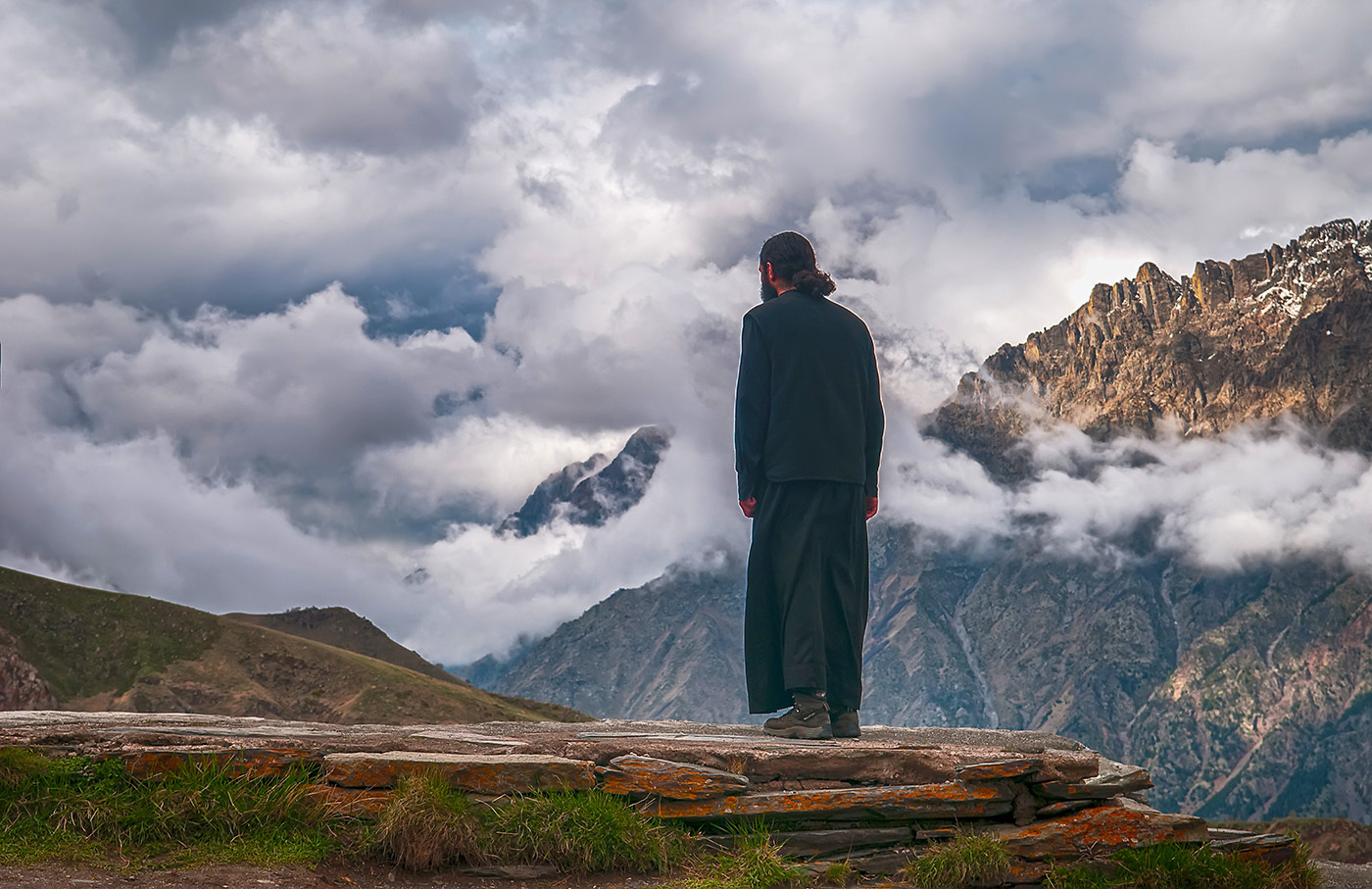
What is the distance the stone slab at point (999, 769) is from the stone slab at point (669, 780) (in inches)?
64.9

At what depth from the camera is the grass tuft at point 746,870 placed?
715 cm

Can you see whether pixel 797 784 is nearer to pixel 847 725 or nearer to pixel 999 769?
pixel 999 769

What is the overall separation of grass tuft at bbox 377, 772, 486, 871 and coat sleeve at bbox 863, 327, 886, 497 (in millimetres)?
5041

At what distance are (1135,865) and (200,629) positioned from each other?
130692 mm

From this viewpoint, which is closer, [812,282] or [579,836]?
[579,836]

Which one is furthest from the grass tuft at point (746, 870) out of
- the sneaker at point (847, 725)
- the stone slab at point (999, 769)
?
the sneaker at point (847, 725)

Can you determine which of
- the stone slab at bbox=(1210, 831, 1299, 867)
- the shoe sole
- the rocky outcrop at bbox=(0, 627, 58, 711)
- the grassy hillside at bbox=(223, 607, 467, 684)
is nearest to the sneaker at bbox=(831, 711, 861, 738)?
the shoe sole

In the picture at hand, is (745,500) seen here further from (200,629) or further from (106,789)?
(200,629)

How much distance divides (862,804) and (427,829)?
3066 millimetres

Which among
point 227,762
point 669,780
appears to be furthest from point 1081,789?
point 227,762

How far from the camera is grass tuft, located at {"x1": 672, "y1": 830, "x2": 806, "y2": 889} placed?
7.15m

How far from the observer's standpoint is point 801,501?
1011 centimetres

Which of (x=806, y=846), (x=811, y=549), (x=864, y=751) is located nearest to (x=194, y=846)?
(x=806, y=846)

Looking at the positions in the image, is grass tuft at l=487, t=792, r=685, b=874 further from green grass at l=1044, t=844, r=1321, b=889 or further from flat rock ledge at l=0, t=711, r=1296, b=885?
green grass at l=1044, t=844, r=1321, b=889
